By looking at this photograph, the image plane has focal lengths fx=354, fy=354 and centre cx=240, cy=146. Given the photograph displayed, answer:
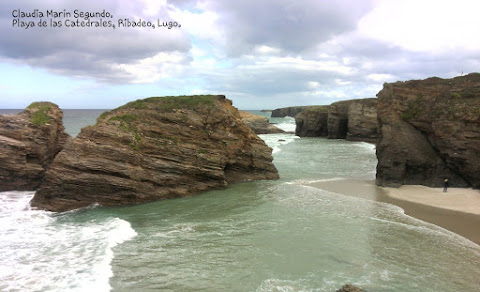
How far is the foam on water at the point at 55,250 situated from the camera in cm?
958

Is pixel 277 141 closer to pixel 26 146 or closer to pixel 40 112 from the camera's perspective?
pixel 40 112

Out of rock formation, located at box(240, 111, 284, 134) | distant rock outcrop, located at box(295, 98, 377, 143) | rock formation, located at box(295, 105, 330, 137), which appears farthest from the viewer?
rock formation, located at box(240, 111, 284, 134)

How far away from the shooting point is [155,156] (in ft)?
63.7

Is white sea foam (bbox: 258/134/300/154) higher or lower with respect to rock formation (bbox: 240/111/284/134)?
lower

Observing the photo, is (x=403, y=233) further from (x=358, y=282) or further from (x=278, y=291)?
(x=278, y=291)

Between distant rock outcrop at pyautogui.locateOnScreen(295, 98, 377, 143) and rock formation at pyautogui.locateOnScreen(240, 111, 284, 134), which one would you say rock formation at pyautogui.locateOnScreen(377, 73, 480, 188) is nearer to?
distant rock outcrop at pyautogui.locateOnScreen(295, 98, 377, 143)

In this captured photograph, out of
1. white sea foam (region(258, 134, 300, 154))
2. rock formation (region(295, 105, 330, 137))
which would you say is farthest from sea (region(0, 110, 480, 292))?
rock formation (region(295, 105, 330, 137))

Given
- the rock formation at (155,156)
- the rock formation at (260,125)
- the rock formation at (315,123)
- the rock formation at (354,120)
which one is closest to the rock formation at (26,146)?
the rock formation at (155,156)

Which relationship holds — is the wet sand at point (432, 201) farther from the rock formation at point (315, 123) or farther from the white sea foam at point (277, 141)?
the rock formation at point (315, 123)

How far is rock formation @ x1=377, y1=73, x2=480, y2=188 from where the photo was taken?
70.1 ft

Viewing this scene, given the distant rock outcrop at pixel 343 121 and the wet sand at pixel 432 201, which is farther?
the distant rock outcrop at pixel 343 121

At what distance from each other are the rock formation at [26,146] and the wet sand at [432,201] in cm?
1633

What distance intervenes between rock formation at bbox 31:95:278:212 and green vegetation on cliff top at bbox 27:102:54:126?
3.72m

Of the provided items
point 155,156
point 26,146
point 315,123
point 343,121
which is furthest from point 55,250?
point 315,123
